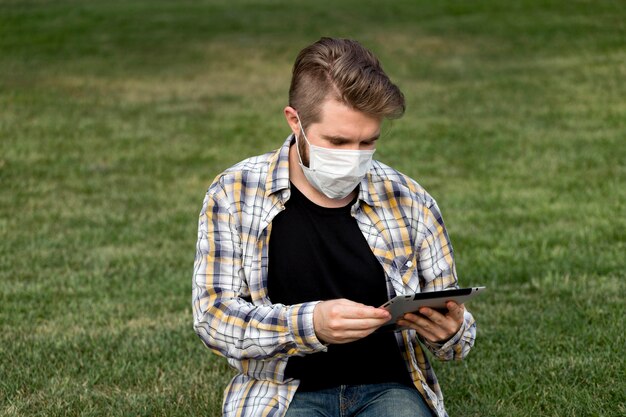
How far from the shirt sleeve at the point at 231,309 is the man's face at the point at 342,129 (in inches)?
14.4

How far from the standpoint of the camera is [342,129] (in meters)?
3.42

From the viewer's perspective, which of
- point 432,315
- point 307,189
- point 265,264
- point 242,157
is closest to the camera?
point 432,315

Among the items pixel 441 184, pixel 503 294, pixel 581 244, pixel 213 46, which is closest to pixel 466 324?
pixel 503 294

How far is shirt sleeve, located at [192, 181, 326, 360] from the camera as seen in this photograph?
323cm

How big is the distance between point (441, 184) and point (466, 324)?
6142mm

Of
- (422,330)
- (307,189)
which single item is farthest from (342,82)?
(422,330)

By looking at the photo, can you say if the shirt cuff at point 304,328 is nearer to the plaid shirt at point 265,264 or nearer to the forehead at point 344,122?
the plaid shirt at point 265,264

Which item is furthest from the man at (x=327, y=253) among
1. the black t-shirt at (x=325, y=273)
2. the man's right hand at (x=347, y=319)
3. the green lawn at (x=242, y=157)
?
the green lawn at (x=242, y=157)

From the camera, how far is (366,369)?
141 inches

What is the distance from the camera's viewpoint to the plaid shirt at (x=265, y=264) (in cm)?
333

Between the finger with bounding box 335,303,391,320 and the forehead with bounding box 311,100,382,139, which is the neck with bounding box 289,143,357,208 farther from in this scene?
the finger with bounding box 335,303,391,320

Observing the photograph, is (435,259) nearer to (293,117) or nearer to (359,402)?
(359,402)

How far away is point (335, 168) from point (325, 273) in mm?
345

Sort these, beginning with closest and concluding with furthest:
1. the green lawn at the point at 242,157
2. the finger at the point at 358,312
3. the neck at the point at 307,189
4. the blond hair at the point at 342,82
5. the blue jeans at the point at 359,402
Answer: the finger at the point at 358,312 → the blond hair at the point at 342,82 → the blue jeans at the point at 359,402 → the neck at the point at 307,189 → the green lawn at the point at 242,157
